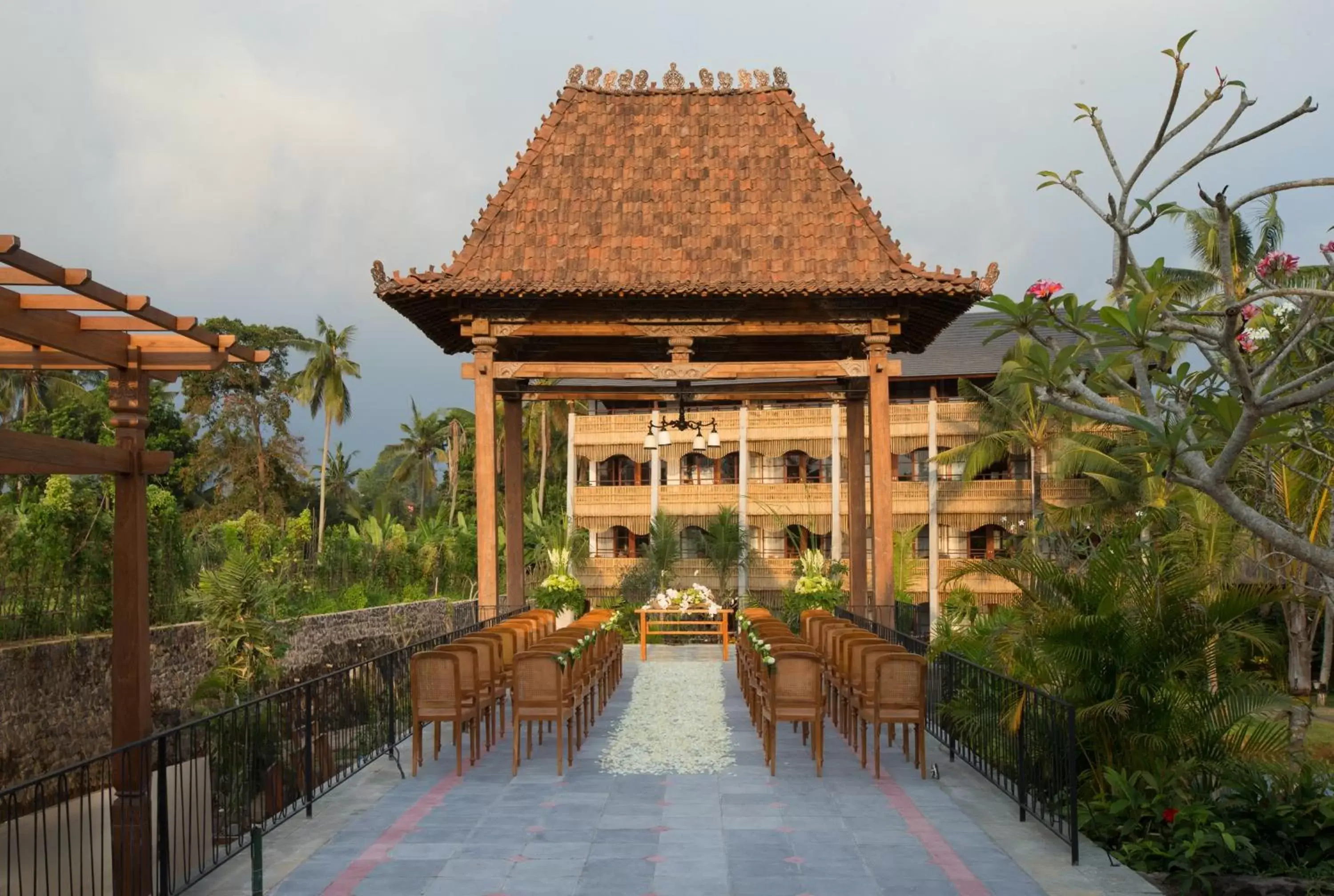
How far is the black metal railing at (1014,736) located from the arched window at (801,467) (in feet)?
98.4

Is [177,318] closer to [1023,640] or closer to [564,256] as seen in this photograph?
[1023,640]

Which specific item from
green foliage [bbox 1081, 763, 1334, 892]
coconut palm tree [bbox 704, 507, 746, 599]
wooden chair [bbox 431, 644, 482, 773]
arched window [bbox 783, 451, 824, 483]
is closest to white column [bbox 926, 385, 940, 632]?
Result: arched window [bbox 783, 451, 824, 483]

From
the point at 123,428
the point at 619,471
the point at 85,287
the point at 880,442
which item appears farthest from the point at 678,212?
the point at 619,471

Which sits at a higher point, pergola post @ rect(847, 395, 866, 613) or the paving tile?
pergola post @ rect(847, 395, 866, 613)

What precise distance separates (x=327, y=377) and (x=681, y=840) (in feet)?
139

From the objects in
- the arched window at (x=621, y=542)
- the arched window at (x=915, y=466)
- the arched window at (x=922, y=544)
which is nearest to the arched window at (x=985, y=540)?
the arched window at (x=922, y=544)

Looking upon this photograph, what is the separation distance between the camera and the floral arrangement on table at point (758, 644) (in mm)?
10172

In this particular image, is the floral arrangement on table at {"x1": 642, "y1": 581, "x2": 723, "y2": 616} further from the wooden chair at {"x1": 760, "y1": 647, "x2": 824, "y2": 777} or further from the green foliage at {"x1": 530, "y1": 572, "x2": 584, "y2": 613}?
the wooden chair at {"x1": 760, "y1": 647, "x2": 824, "y2": 777}

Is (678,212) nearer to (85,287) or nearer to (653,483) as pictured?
(85,287)

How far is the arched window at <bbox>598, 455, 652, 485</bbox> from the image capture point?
144ft

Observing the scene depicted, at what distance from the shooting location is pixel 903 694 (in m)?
9.84

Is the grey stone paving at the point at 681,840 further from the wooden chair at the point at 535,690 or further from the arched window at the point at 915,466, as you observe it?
the arched window at the point at 915,466

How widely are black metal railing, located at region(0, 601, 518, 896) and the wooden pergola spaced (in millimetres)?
54

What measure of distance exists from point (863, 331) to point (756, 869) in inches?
424
